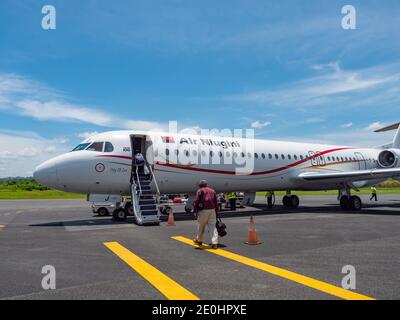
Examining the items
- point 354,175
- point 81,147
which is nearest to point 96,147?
point 81,147

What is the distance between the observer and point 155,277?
6488 millimetres

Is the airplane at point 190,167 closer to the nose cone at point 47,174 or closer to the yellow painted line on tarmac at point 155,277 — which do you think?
the nose cone at point 47,174

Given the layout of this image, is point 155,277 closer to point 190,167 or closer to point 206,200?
point 206,200

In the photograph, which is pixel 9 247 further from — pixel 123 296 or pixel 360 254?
→ pixel 360 254

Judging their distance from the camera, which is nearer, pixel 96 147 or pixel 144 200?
pixel 144 200

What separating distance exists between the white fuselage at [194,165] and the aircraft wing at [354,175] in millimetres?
784

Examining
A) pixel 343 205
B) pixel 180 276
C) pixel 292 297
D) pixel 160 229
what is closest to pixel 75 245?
pixel 160 229

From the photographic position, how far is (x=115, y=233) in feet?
40.9

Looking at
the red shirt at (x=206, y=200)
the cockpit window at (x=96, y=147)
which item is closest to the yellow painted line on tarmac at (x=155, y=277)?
the red shirt at (x=206, y=200)

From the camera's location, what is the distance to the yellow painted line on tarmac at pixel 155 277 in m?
5.43

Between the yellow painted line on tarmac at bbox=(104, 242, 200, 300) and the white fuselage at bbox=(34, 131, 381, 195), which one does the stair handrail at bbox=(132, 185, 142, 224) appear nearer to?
the white fuselage at bbox=(34, 131, 381, 195)

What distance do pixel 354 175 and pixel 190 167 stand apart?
9.78 metres

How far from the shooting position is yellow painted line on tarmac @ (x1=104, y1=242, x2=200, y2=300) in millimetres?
5430

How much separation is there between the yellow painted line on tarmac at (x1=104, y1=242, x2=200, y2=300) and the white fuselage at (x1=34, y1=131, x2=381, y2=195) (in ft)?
22.1
